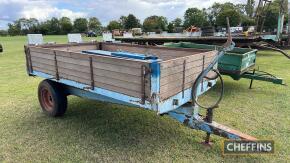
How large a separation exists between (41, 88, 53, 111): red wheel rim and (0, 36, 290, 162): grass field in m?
0.19

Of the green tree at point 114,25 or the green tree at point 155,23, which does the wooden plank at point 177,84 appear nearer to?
the green tree at point 155,23

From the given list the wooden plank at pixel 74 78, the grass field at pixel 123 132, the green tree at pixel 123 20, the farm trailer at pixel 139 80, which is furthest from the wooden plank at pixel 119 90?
the green tree at pixel 123 20

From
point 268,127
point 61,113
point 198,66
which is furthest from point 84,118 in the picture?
point 268,127

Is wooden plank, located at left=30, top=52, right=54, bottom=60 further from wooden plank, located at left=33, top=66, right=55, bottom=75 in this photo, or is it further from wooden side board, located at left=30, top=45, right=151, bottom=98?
wooden plank, located at left=33, top=66, right=55, bottom=75

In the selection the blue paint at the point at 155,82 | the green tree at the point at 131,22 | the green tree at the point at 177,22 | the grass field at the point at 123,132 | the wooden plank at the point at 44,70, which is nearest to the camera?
the blue paint at the point at 155,82

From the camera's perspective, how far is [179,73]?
2.92 m

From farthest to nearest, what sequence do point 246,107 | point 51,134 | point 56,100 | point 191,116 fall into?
point 246,107
point 56,100
point 51,134
point 191,116

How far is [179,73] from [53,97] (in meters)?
2.28

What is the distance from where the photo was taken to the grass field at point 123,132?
3.21 metres

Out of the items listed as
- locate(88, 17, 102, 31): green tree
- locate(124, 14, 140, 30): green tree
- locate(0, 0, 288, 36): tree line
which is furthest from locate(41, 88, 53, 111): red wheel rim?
locate(88, 17, 102, 31): green tree

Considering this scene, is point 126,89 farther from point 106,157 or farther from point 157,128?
point 157,128

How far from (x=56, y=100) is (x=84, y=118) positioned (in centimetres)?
58

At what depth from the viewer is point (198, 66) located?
3305mm

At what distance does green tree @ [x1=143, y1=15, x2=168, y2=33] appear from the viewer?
64019 millimetres
